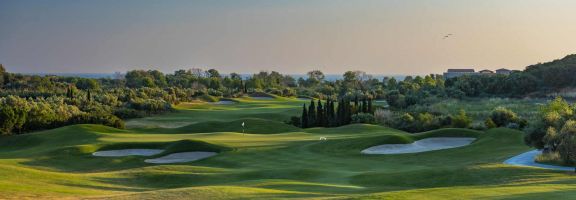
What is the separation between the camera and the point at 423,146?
131 feet

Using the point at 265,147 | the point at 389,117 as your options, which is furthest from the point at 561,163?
the point at 389,117

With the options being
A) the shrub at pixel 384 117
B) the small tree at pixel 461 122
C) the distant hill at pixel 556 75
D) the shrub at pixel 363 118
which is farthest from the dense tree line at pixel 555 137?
the distant hill at pixel 556 75

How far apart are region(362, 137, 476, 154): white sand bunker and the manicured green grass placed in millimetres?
484

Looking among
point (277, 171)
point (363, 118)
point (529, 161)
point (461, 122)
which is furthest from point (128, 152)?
point (363, 118)

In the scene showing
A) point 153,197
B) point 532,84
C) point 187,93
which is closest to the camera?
point 153,197

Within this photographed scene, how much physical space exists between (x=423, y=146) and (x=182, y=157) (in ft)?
49.0

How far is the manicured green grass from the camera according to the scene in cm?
1939

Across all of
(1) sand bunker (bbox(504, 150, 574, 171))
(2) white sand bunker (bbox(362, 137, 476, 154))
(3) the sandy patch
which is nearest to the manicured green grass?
(2) white sand bunker (bbox(362, 137, 476, 154))

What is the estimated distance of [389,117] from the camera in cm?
6944

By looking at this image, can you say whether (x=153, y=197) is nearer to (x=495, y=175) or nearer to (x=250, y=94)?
(x=495, y=175)

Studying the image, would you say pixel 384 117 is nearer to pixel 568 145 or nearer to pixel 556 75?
pixel 568 145

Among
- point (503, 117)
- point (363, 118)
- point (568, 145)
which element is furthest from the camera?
point (363, 118)

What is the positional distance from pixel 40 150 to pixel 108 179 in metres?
16.2

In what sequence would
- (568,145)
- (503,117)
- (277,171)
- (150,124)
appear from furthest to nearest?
1. (150,124)
2. (503,117)
3. (277,171)
4. (568,145)
